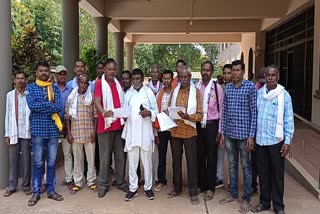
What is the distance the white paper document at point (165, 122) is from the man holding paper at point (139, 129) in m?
0.20

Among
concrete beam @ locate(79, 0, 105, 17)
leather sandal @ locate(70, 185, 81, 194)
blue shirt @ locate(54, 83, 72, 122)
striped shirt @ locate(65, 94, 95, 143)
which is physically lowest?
leather sandal @ locate(70, 185, 81, 194)

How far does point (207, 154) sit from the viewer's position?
5.73m

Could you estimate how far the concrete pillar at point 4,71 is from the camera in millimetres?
5871

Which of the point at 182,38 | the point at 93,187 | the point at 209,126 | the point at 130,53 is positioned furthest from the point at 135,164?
the point at 182,38

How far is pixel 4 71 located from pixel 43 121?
3.71 ft

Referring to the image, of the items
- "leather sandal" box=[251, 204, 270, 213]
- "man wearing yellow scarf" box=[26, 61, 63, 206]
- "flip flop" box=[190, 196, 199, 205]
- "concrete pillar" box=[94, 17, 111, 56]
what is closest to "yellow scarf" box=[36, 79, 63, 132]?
"man wearing yellow scarf" box=[26, 61, 63, 206]

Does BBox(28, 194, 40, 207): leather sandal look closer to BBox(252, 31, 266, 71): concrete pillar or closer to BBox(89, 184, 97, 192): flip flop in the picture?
BBox(89, 184, 97, 192): flip flop

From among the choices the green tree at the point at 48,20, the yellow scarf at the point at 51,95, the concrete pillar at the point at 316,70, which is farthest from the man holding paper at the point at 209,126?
the green tree at the point at 48,20

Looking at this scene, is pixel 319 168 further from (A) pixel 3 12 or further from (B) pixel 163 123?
(A) pixel 3 12

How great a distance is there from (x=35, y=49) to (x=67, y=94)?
98.2 inches

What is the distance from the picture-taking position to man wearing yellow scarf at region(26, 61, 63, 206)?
5.30m

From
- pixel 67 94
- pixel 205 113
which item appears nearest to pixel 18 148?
pixel 67 94

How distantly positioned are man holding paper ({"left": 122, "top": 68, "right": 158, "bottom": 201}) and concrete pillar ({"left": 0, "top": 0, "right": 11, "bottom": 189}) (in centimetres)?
177

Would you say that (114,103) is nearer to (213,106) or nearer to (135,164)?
(135,164)
